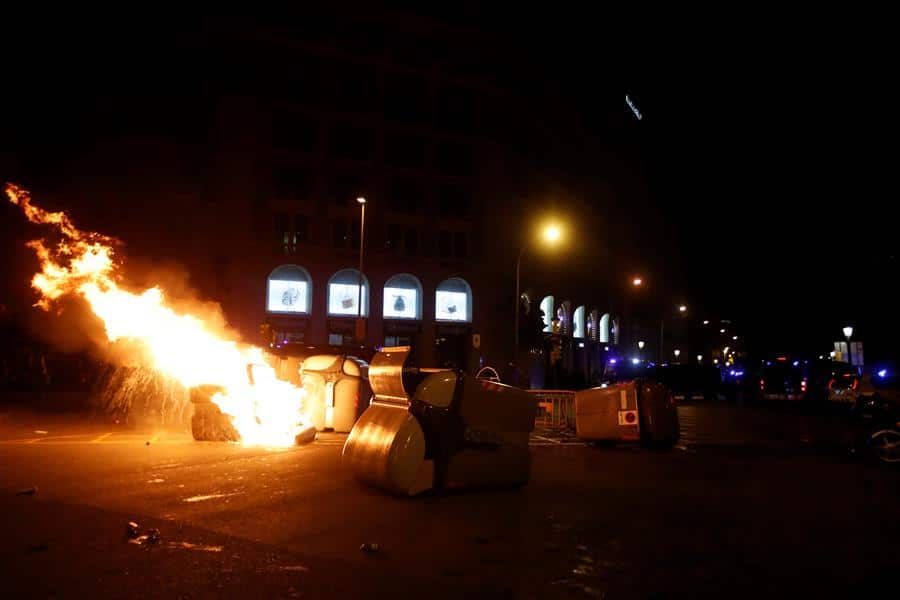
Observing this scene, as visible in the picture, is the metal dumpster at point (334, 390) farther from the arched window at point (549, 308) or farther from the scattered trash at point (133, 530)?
the arched window at point (549, 308)

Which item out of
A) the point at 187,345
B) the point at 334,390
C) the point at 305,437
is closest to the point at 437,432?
the point at 305,437

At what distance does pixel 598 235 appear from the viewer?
66812 millimetres

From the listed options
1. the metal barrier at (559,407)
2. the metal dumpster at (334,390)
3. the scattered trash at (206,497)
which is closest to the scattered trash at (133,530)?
the scattered trash at (206,497)

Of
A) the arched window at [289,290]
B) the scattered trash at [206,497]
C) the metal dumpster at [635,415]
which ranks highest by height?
the arched window at [289,290]

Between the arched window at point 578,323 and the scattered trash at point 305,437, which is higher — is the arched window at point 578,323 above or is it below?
above

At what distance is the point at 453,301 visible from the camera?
44156 millimetres

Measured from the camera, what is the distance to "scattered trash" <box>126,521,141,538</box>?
5995mm

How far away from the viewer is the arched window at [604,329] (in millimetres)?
67750

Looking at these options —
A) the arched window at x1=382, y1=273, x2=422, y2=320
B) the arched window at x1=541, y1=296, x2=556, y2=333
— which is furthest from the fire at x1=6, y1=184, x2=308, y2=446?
the arched window at x1=541, y1=296, x2=556, y2=333

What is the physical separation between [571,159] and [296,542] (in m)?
58.4

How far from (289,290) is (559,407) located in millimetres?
25311

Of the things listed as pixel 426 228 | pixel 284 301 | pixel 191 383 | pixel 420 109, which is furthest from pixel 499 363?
pixel 191 383

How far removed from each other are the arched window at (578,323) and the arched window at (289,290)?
96.1 feet

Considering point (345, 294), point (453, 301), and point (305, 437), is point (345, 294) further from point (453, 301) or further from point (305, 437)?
point (305, 437)
